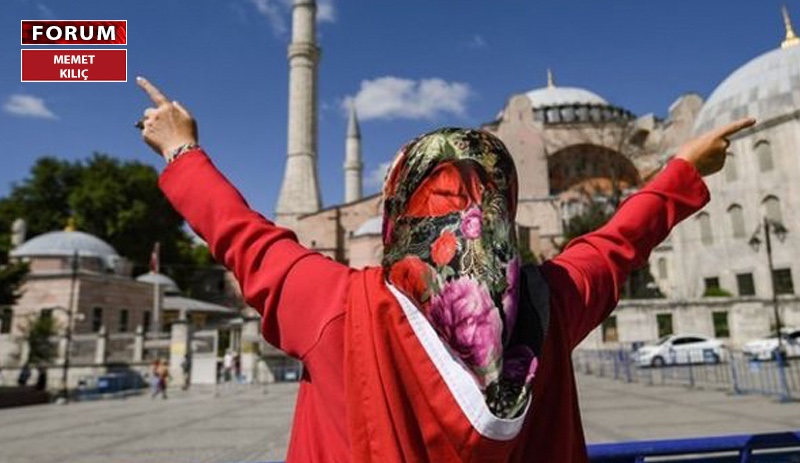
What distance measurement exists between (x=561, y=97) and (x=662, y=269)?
21.1m

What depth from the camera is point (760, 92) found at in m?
27.0

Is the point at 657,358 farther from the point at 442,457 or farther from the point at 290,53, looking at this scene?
the point at 290,53

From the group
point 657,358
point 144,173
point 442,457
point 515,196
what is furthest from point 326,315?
point 144,173

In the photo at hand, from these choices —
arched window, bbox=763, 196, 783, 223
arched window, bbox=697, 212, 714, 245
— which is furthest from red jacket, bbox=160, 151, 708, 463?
arched window, bbox=697, 212, 714, 245

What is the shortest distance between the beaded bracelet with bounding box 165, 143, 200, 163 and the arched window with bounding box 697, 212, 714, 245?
99.0 feet

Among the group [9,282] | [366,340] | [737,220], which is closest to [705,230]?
[737,220]

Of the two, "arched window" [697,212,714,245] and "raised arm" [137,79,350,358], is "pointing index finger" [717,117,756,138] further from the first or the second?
"arched window" [697,212,714,245]

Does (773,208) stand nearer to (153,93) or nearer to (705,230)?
(705,230)

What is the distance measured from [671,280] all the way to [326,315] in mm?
32395

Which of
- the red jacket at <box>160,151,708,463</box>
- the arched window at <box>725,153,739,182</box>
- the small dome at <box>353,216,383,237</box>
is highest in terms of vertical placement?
the arched window at <box>725,153,739,182</box>

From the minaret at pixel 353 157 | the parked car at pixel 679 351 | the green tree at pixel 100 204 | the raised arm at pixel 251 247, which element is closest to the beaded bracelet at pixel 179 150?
the raised arm at pixel 251 247

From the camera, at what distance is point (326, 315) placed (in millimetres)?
1043

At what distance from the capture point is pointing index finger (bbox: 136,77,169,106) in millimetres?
1381

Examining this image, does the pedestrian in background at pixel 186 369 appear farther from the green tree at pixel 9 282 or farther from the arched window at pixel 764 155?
the arched window at pixel 764 155
